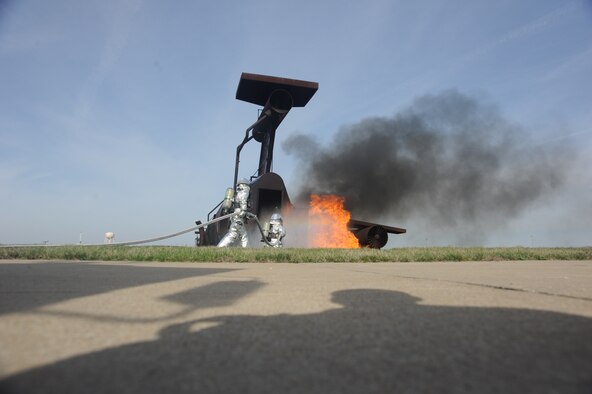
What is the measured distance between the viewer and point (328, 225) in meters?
19.4

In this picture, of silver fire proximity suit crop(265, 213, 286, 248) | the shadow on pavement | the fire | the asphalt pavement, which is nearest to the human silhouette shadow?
the asphalt pavement

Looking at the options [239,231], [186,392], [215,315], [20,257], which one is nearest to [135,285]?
[215,315]

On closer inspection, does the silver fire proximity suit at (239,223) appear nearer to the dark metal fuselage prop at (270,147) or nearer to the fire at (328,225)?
the dark metal fuselage prop at (270,147)

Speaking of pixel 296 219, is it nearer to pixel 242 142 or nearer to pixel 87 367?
pixel 242 142

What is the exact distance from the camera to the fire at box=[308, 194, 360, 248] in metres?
18.6

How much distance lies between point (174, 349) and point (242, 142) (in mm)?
18520

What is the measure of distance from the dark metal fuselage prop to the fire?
1.69 feet

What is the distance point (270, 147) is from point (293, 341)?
18.8 metres

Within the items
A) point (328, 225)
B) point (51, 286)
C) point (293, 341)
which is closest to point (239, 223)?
point (51, 286)

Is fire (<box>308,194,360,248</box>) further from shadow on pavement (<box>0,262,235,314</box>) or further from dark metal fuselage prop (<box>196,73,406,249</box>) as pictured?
shadow on pavement (<box>0,262,235,314</box>)

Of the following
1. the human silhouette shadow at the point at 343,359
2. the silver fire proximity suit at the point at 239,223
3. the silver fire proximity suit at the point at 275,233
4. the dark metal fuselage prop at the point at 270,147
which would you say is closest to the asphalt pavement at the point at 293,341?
the human silhouette shadow at the point at 343,359

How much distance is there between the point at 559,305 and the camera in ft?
6.89

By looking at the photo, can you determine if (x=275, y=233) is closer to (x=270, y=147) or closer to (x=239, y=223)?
(x=239, y=223)

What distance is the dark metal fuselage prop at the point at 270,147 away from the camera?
1528 centimetres
